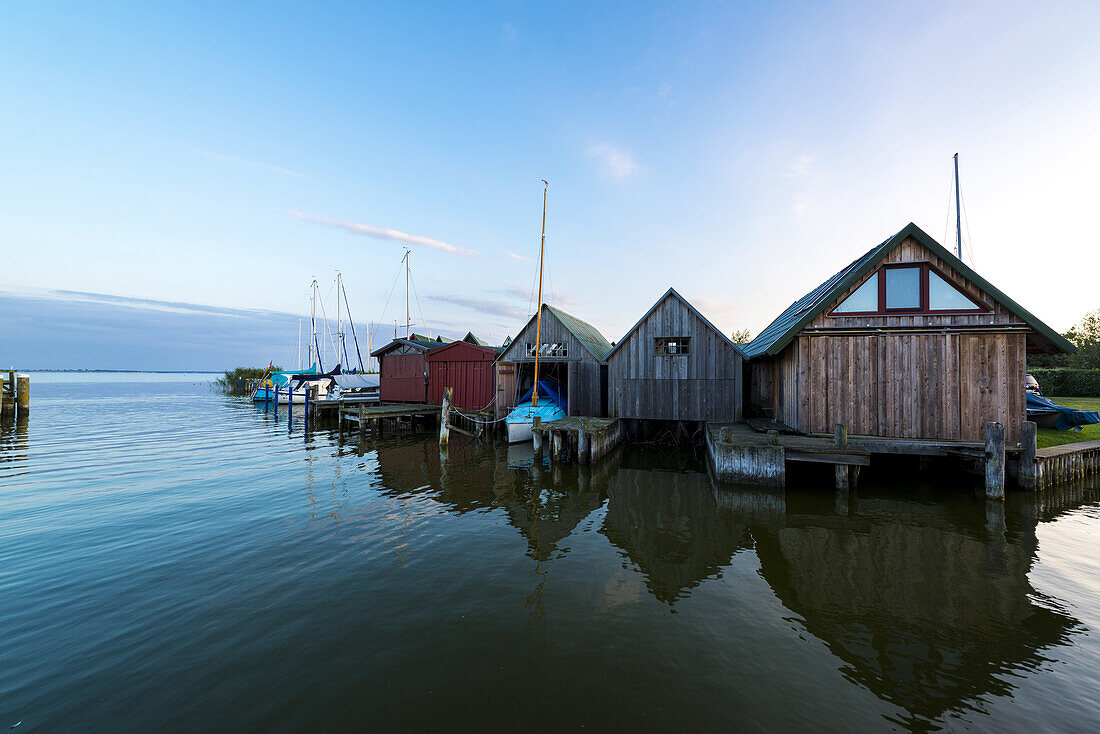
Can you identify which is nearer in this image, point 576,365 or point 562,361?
point 562,361

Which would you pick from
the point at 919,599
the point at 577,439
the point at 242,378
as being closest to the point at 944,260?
the point at 919,599

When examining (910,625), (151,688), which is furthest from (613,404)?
(151,688)

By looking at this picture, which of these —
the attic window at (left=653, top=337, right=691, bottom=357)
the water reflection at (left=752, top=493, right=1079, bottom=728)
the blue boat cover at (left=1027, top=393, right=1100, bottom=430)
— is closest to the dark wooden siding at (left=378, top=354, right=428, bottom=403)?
the attic window at (left=653, top=337, right=691, bottom=357)

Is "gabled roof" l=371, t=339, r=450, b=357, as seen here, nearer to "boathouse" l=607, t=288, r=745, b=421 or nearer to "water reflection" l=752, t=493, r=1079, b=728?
"boathouse" l=607, t=288, r=745, b=421

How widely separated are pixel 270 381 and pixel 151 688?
5554 cm

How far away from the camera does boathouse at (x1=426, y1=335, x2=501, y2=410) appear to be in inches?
1168

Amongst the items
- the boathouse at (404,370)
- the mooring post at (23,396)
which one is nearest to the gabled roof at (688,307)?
the boathouse at (404,370)

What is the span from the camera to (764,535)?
10.1 metres

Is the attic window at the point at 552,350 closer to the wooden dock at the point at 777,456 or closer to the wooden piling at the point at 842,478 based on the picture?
the wooden dock at the point at 777,456

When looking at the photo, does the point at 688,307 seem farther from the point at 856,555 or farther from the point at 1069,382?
the point at 1069,382

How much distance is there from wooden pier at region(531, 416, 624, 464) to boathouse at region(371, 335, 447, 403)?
15146 mm

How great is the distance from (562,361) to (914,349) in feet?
52.3

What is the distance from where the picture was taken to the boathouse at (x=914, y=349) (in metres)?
13.3

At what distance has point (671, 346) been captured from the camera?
2192cm
